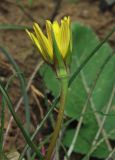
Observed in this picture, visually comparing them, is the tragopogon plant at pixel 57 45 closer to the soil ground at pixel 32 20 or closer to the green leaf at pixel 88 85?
the green leaf at pixel 88 85

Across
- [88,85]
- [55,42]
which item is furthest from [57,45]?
[88,85]

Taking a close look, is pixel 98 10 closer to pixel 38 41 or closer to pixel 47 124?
pixel 47 124

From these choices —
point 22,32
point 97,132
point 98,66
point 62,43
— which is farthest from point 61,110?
point 22,32

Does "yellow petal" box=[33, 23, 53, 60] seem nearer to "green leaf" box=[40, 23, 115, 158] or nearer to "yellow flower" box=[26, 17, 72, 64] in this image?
"yellow flower" box=[26, 17, 72, 64]

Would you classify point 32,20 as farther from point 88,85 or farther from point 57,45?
point 57,45

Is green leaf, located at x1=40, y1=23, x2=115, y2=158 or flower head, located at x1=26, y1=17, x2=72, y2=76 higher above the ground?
flower head, located at x1=26, y1=17, x2=72, y2=76

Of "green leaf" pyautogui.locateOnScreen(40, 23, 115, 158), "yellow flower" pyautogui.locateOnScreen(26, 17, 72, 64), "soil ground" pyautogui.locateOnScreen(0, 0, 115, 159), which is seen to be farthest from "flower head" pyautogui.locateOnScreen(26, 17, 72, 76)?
"soil ground" pyautogui.locateOnScreen(0, 0, 115, 159)

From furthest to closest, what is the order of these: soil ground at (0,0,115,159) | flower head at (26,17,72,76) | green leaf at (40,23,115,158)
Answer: soil ground at (0,0,115,159) → green leaf at (40,23,115,158) → flower head at (26,17,72,76)
